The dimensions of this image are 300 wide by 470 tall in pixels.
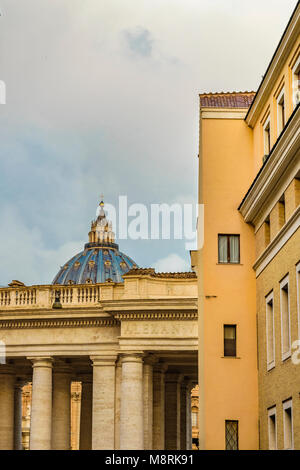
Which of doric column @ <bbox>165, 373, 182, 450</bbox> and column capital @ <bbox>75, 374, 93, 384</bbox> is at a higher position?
column capital @ <bbox>75, 374, 93, 384</bbox>

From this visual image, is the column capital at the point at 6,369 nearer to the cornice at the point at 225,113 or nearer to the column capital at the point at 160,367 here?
the column capital at the point at 160,367

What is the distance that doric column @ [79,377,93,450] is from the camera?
69812mm

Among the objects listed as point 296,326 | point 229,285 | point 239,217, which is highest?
point 239,217

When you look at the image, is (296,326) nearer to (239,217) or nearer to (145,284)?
(239,217)

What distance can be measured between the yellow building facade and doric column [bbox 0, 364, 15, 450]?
2721 centimetres

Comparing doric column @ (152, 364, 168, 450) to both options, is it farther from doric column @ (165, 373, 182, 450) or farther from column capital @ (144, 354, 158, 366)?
doric column @ (165, 373, 182, 450)

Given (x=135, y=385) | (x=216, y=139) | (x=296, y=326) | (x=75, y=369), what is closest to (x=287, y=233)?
(x=296, y=326)

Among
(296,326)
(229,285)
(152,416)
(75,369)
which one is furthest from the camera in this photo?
(75,369)

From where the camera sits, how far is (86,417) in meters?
71.2

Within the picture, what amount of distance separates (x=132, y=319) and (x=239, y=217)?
64.4ft

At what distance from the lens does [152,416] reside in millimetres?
64688

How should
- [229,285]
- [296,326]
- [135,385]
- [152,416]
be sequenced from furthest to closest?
[152,416], [135,385], [229,285], [296,326]

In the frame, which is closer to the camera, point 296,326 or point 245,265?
point 296,326

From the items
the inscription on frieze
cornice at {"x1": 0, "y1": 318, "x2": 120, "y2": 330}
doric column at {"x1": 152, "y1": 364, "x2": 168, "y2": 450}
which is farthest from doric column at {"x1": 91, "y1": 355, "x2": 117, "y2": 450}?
doric column at {"x1": 152, "y1": 364, "x2": 168, "y2": 450}
